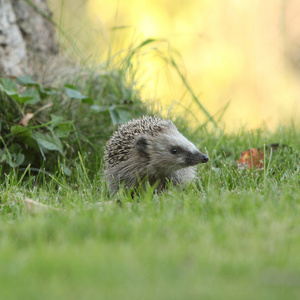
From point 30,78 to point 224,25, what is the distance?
9.31m

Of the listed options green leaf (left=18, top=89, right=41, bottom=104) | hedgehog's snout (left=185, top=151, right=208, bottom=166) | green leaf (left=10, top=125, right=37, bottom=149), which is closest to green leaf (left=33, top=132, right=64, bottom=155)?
green leaf (left=10, top=125, right=37, bottom=149)

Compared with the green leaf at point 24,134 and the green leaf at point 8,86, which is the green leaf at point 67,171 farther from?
the green leaf at point 8,86

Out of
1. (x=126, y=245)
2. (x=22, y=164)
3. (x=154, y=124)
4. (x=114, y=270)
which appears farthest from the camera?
(x=22, y=164)

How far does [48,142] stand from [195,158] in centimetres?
187

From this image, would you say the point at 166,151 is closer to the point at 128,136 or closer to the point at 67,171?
the point at 128,136

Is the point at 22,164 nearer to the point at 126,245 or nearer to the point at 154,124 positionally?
the point at 154,124

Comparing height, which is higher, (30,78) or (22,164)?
(30,78)

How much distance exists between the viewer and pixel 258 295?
6.81 feet

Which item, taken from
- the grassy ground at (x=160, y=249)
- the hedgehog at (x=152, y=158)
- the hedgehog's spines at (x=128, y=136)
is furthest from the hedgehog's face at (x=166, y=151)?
the grassy ground at (x=160, y=249)

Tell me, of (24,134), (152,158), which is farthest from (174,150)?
(24,134)

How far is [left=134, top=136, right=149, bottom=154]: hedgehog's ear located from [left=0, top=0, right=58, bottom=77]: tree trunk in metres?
2.62

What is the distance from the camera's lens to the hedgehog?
15.8 feet

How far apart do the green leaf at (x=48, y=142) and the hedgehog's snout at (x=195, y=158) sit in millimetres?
1636

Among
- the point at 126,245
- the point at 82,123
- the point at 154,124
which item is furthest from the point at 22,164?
the point at 126,245
